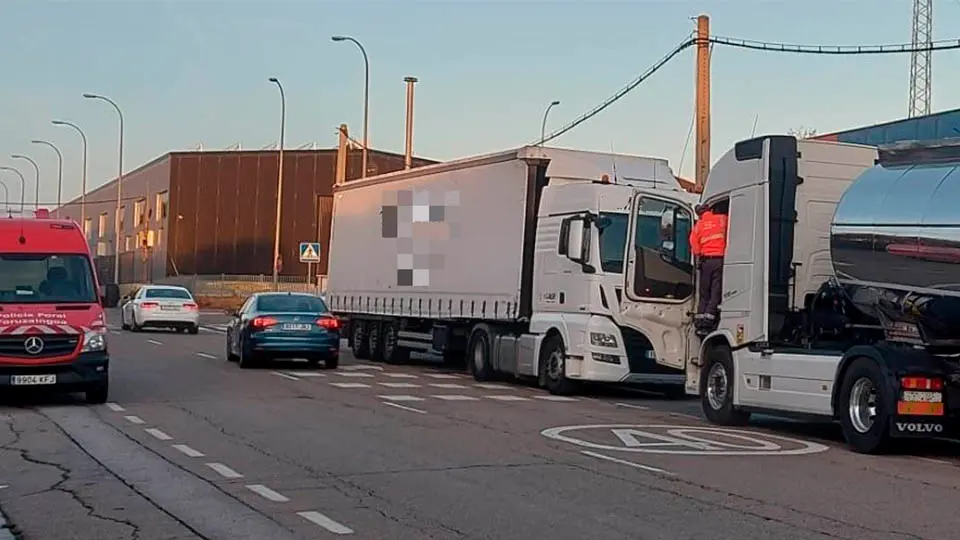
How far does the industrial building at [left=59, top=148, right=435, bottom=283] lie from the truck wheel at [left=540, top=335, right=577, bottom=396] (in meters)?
52.7

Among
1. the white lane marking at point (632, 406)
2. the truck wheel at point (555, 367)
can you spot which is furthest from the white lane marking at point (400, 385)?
the white lane marking at point (632, 406)

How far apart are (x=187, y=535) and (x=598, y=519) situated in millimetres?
2815

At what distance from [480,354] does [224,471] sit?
12.5m

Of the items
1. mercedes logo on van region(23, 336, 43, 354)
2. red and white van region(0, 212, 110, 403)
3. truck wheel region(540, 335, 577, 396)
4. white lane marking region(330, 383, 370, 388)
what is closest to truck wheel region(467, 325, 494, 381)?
truck wheel region(540, 335, 577, 396)

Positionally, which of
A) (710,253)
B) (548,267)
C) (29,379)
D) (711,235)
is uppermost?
(711,235)

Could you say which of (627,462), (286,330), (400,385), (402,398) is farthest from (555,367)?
(627,462)

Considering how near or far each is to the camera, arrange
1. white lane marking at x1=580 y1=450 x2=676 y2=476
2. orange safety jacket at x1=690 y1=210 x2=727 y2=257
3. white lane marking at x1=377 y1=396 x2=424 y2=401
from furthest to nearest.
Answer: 1. white lane marking at x1=377 y1=396 x2=424 y2=401
2. orange safety jacket at x1=690 y1=210 x2=727 y2=257
3. white lane marking at x1=580 y1=450 x2=676 y2=476

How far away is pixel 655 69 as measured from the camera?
105ft

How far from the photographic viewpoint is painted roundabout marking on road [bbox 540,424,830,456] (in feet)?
44.3

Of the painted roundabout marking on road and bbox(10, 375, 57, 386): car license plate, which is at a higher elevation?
bbox(10, 375, 57, 386): car license plate

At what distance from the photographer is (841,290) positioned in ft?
48.2

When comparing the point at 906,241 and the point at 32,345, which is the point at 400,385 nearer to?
the point at 32,345

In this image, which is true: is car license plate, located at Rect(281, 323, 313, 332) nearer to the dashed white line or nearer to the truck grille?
the dashed white line

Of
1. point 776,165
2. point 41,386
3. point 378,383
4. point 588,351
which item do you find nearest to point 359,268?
point 378,383
